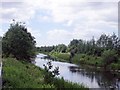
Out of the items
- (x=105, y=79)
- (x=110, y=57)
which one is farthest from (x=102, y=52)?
(x=105, y=79)

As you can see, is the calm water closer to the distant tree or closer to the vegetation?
the vegetation

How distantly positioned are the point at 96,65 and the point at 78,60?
9252 mm

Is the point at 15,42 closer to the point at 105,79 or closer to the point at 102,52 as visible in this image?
the point at 105,79

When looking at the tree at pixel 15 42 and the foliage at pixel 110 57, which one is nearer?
the tree at pixel 15 42

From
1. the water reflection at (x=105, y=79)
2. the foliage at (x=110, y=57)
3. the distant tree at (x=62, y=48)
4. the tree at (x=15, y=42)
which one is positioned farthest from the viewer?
the distant tree at (x=62, y=48)

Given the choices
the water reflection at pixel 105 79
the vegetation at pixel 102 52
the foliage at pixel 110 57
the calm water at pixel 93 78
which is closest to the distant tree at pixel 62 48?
the vegetation at pixel 102 52

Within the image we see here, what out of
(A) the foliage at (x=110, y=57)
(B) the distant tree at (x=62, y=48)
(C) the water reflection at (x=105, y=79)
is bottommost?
(C) the water reflection at (x=105, y=79)

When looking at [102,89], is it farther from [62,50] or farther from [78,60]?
[62,50]

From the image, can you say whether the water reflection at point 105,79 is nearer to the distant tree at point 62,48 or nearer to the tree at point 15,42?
the tree at point 15,42

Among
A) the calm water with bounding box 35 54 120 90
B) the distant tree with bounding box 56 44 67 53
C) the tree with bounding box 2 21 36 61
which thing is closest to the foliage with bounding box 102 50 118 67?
the calm water with bounding box 35 54 120 90

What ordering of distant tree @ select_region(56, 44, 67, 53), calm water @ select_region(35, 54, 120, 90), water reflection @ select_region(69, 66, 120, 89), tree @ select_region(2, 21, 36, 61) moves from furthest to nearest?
distant tree @ select_region(56, 44, 67, 53) → water reflection @ select_region(69, 66, 120, 89) → calm water @ select_region(35, 54, 120, 90) → tree @ select_region(2, 21, 36, 61)

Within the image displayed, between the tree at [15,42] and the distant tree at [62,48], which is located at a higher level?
the distant tree at [62,48]

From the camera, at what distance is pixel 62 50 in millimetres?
74938

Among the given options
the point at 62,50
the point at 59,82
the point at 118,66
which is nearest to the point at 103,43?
the point at 118,66
